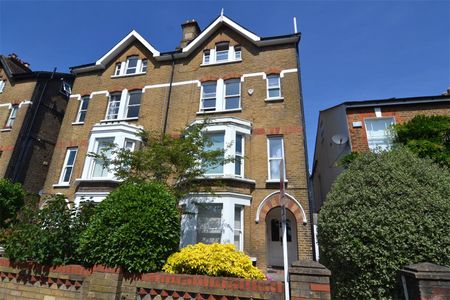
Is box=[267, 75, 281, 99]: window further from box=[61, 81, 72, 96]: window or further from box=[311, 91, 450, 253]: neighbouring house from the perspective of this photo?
box=[61, 81, 72, 96]: window

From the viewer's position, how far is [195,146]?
9.58m

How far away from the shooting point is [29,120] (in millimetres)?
18250

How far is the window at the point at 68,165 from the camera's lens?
14688 mm

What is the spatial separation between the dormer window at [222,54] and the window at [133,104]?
451 centimetres

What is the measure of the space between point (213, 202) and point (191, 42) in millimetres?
10506

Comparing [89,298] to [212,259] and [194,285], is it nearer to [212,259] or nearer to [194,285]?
[194,285]

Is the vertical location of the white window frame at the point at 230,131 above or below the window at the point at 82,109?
below

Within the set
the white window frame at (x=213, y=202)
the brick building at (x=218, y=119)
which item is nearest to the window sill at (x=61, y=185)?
the brick building at (x=218, y=119)

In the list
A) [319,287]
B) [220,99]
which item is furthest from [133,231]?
[220,99]

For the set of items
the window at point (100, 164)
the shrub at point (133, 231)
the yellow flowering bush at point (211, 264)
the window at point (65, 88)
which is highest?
the window at point (65, 88)

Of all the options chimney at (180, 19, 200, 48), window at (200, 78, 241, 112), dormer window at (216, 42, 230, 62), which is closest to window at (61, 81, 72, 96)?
chimney at (180, 19, 200, 48)

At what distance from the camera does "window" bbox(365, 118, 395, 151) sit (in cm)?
1185

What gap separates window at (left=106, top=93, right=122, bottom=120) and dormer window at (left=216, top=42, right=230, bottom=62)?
21.7 feet

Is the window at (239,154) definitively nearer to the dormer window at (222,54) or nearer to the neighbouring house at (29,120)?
the dormer window at (222,54)
